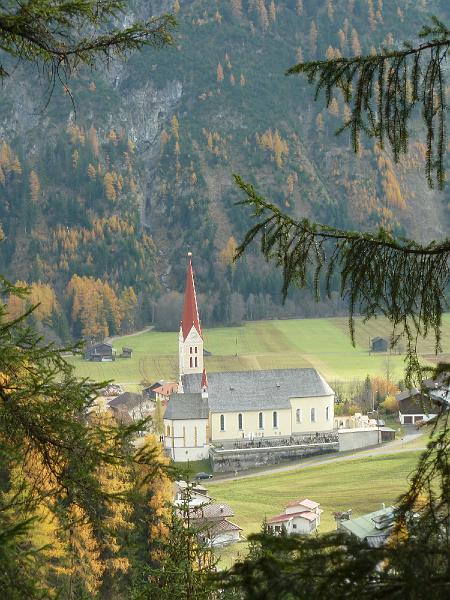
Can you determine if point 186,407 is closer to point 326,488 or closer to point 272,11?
point 326,488

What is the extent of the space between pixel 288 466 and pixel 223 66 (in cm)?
11275

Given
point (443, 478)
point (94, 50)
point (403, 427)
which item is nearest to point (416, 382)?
point (443, 478)

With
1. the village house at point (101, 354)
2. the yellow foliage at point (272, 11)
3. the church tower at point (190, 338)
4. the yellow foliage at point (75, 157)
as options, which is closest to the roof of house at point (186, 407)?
the church tower at point (190, 338)

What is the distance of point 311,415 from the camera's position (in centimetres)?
5312

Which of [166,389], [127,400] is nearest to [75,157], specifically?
[166,389]

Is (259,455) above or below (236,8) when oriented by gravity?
below

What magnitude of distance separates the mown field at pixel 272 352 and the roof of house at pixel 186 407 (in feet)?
41.1

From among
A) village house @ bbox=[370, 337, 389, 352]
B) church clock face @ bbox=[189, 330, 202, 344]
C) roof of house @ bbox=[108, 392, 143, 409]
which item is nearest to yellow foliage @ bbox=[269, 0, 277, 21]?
village house @ bbox=[370, 337, 389, 352]

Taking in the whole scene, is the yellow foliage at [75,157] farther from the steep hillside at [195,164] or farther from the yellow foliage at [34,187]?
the yellow foliage at [34,187]

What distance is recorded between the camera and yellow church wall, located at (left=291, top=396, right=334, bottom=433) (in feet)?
174

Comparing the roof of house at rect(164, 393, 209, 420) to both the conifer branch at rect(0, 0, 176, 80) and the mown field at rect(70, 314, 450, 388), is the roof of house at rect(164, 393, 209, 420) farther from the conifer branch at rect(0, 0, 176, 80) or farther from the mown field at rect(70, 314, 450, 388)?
the conifer branch at rect(0, 0, 176, 80)

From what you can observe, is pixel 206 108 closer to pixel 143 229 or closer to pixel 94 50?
pixel 143 229

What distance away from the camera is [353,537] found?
3.60m

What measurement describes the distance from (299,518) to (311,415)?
19950mm
